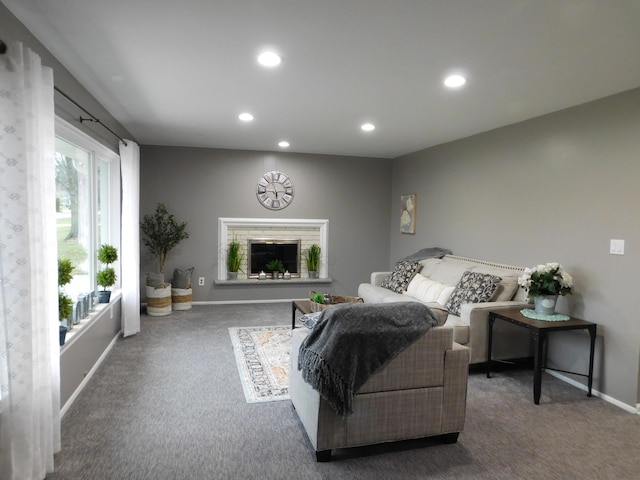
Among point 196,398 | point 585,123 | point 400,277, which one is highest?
point 585,123

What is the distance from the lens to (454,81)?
3002 mm

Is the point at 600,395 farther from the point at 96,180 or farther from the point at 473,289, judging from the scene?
the point at 96,180

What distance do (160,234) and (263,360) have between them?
2.80 metres

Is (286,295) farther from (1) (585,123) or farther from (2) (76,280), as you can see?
(1) (585,123)

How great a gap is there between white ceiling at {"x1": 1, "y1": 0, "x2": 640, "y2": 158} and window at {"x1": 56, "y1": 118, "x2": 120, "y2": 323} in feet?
1.49

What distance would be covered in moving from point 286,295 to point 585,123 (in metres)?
4.51

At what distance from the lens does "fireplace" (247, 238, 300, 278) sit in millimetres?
6582

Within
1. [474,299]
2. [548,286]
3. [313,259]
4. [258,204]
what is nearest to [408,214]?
[313,259]

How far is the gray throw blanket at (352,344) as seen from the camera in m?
2.24

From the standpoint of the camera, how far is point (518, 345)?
3.88 metres

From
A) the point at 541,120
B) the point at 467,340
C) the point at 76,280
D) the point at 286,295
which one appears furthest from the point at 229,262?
the point at 541,120

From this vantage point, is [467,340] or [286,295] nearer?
[467,340]

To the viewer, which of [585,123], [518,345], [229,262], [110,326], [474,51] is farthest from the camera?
[229,262]

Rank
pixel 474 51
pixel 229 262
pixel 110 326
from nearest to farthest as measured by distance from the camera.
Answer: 1. pixel 474 51
2. pixel 110 326
3. pixel 229 262
